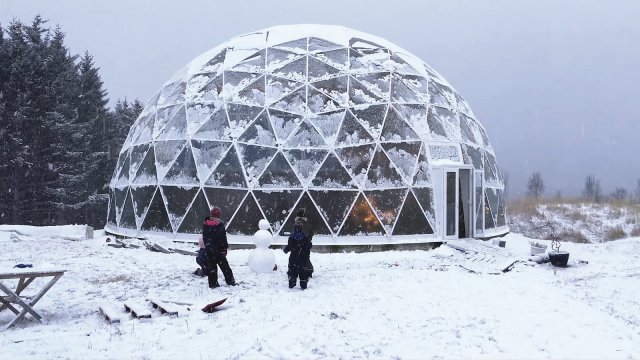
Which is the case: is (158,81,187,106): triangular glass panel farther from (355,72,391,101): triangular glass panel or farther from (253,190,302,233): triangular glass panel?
(355,72,391,101): triangular glass panel

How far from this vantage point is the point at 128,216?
15.0 meters

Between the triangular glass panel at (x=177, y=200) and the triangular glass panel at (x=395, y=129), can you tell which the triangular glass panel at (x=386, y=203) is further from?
the triangular glass panel at (x=177, y=200)

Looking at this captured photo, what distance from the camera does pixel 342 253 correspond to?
12.4 metres

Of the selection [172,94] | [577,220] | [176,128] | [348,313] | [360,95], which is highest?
[172,94]

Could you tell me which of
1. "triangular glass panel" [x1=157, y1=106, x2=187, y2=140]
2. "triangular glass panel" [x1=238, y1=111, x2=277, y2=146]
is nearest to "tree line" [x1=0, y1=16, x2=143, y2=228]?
"triangular glass panel" [x1=157, y1=106, x2=187, y2=140]

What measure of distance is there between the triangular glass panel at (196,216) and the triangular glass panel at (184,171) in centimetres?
53

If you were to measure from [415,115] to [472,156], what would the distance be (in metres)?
2.44

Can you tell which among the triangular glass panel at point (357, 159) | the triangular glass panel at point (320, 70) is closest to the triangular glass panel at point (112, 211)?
the triangular glass panel at point (320, 70)

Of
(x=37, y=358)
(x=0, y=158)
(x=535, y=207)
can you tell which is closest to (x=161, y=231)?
(x=37, y=358)

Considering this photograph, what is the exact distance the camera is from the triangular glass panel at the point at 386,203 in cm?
1294

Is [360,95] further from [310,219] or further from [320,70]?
[310,219]

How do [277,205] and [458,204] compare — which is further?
[458,204]

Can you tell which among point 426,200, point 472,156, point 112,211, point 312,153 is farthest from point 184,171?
point 472,156

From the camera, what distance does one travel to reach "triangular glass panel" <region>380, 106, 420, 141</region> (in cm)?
1358
